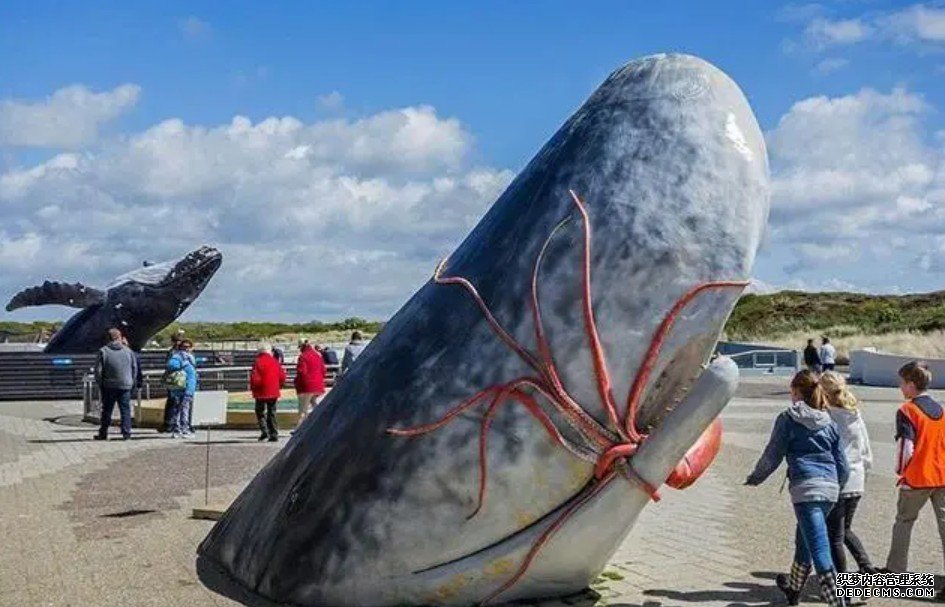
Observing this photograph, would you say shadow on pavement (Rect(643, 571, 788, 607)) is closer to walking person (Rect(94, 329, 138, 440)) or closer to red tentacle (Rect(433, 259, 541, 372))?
red tentacle (Rect(433, 259, 541, 372))

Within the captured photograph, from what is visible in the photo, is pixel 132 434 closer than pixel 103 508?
No

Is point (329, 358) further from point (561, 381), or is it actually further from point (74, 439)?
point (561, 381)

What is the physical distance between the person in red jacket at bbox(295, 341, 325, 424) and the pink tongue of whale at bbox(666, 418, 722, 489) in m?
12.1

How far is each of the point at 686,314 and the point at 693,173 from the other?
2.31 feet

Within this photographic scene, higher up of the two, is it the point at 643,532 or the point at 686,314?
the point at 686,314

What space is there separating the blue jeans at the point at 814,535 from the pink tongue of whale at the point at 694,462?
4.19ft

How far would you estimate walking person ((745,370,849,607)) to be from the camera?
615 cm

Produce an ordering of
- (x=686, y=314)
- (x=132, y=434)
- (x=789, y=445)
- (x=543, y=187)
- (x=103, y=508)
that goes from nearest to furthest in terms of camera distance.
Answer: (x=686, y=314) → (x=543, y=187) → (x=789, y=445) → (x=103, y=508) → (x=132, y=434)

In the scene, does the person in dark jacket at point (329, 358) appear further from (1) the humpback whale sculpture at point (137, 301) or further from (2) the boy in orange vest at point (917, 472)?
(2) the boy in orange vest at point (917, 472)

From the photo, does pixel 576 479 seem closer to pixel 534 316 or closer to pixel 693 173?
pixel 534 316

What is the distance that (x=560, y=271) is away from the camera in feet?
17.1

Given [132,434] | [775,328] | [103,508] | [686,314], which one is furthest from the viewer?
[775,328]

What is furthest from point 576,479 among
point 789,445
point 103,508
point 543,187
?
point 103,508

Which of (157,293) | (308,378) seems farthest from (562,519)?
(157,293)
